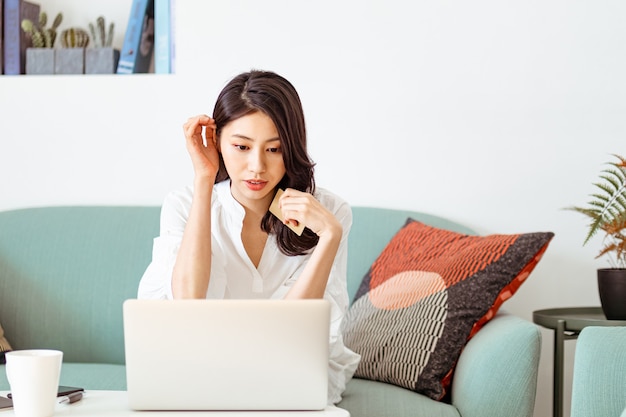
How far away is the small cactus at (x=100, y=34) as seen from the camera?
2.91 m

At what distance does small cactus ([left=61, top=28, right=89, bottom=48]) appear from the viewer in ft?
9.57

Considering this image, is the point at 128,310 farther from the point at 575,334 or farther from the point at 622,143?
the point at 622,143

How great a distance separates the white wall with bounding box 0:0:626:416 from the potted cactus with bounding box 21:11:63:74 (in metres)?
0.07

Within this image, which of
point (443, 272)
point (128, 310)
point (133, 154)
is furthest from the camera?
point (133, 154)

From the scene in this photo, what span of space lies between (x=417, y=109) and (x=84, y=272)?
44.6 inches

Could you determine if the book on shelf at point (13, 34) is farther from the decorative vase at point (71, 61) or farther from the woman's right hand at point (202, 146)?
the woman's right hand at point (202, 146)

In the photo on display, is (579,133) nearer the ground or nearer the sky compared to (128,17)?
nearer the ground

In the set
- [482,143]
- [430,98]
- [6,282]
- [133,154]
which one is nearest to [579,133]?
[482,143]

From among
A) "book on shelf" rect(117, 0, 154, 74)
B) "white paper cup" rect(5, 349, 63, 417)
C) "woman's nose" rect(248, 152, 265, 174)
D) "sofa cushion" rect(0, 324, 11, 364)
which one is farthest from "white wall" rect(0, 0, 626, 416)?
"white paper cup" rect(5, 349, 63, 417)

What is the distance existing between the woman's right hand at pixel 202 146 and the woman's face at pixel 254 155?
0.14 feet

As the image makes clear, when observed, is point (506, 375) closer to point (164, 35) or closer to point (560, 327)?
point (560, 327)

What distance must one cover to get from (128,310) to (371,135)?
1629mm

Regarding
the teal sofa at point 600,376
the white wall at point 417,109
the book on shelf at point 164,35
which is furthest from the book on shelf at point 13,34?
the teal sofa at point 600,376

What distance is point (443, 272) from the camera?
2148 mm
